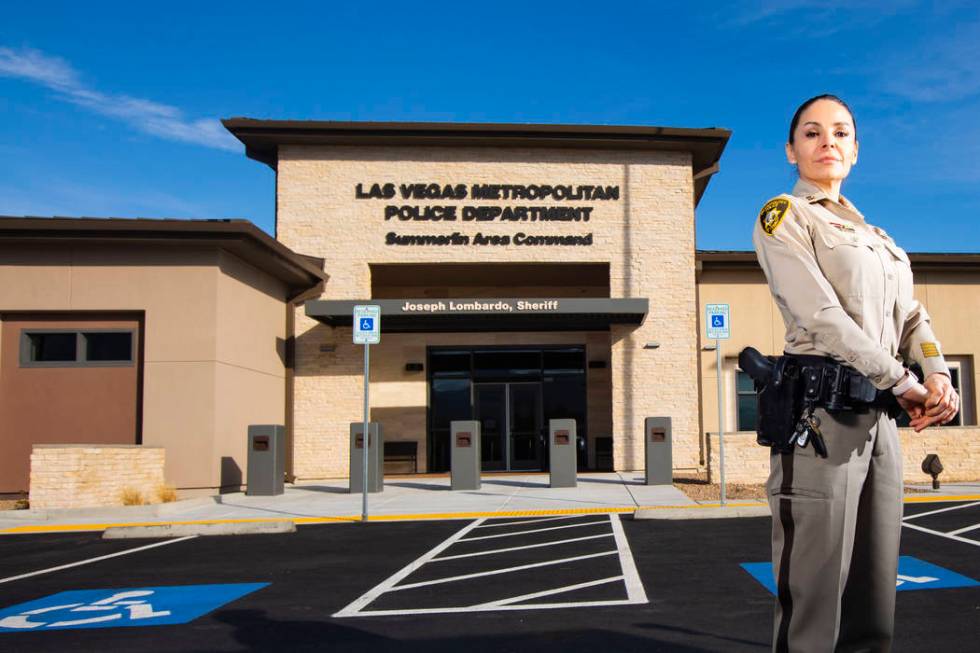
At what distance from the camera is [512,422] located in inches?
938

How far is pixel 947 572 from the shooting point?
718 cm

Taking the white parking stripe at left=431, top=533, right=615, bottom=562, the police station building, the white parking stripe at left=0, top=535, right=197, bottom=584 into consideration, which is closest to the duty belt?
the white parking stripe at left=431, top=533, right=615, bottom=562

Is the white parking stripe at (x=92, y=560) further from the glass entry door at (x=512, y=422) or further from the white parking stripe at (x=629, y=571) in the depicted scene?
the glass entry door at (x=512, y=422)

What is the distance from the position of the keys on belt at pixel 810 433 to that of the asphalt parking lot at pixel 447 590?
255 cm

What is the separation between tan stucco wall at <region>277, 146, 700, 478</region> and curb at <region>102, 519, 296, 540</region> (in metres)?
8.70

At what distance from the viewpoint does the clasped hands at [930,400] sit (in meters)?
2.71

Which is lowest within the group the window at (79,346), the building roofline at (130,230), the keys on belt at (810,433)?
the keys on belt at (810,433)

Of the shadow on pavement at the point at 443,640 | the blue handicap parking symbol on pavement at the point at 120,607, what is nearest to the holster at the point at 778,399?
the shadow on pavement at the point at 443,640

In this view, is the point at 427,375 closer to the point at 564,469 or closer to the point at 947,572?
the point at 564,469

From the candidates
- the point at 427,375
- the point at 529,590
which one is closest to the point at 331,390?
the point at 427,375

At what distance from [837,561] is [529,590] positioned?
439cm

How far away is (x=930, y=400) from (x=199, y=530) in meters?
10.4

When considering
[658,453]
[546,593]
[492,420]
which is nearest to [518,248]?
[492,420]

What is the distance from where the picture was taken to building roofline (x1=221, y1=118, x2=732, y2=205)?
2020 cm
